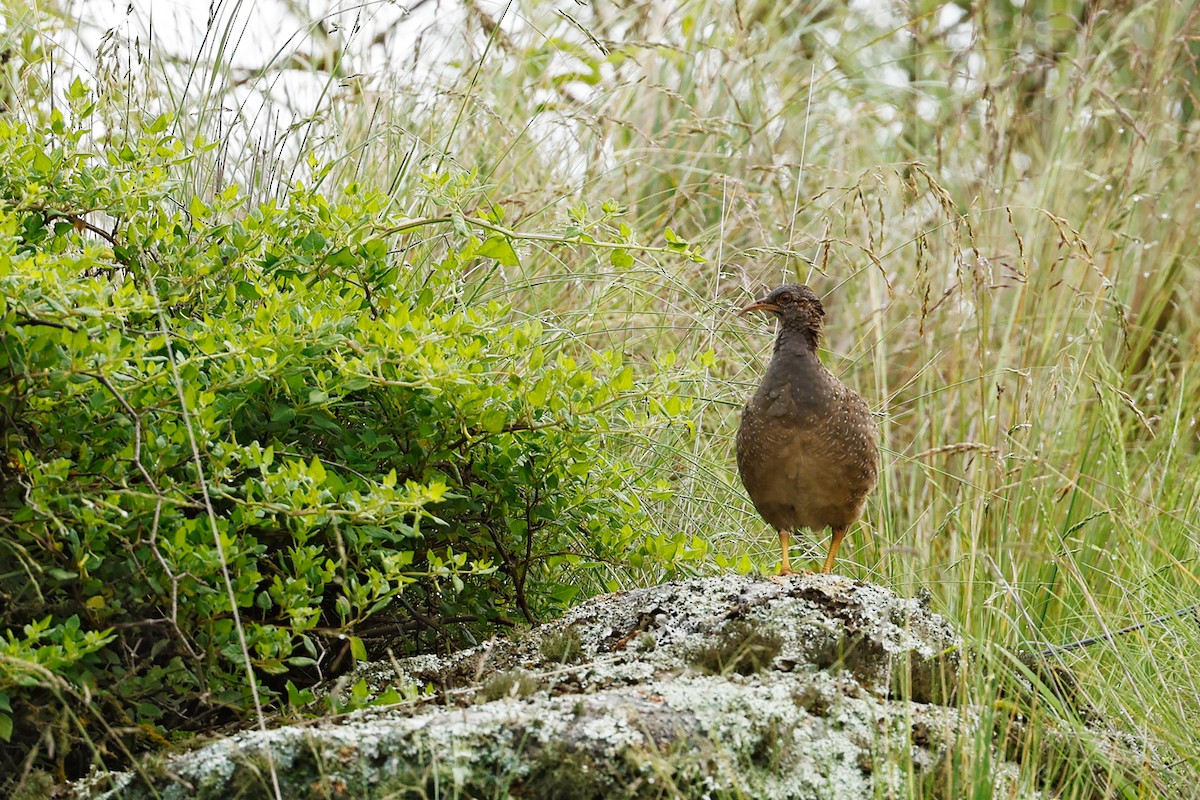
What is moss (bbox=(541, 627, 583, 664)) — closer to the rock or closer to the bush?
the rock

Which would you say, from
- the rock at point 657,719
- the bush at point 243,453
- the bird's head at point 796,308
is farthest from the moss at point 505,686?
the bird's head at point 796,308

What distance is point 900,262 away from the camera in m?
5.73

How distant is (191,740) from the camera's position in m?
2.18

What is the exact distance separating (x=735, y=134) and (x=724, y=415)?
6.66 feet

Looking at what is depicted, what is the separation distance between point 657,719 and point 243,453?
0.85m

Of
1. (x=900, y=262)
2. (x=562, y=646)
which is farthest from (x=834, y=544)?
(x=900, y=262)

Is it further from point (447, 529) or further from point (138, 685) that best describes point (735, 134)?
point (138, 685)

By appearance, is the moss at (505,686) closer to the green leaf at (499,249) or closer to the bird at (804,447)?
the green leaf at (499,249)

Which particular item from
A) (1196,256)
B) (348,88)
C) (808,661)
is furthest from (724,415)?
(1196,256)

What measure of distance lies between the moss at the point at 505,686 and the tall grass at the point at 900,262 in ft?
2.49

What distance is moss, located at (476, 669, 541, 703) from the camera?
2291 millimetres

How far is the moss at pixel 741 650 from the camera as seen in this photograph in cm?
242

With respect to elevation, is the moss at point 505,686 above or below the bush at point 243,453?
below

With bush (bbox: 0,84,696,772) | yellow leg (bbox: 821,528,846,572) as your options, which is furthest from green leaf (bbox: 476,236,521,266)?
yellow leg (bbox: 821,528,846,572)
